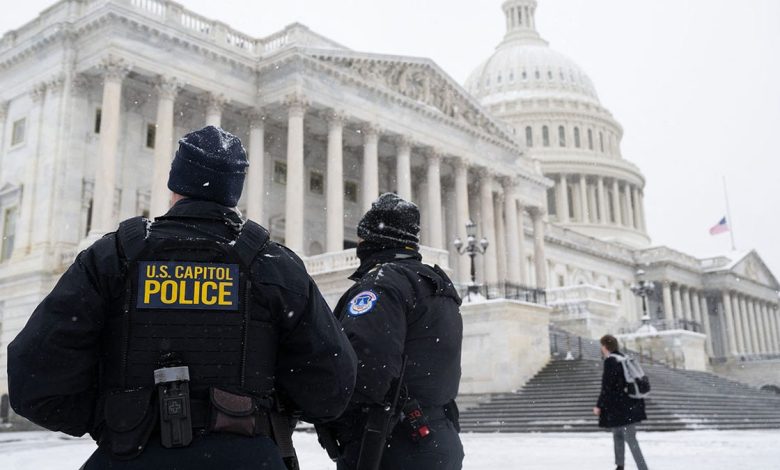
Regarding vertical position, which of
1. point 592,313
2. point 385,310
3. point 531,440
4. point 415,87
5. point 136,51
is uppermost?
point 415,87

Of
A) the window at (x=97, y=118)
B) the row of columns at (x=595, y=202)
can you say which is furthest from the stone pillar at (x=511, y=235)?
the row of columns at (x=595, y=202)

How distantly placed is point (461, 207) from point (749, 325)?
56.1 m

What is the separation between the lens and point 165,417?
278 cm

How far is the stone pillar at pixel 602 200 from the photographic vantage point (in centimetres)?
9182

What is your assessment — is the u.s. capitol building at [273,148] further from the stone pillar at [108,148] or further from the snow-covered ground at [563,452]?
the snow-covered ground at [563,452]

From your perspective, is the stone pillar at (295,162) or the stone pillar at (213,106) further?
the stone pillar at (295,162)

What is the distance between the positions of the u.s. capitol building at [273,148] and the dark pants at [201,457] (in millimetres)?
21338

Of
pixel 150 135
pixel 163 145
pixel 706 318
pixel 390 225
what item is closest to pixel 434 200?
pixel 150 135

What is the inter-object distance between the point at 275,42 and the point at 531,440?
25.1 metres

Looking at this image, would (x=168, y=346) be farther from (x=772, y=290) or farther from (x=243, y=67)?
(x=772, y=290)

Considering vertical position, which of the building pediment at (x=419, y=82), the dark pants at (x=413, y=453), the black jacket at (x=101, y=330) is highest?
the building pediment at (x=419, y=82)

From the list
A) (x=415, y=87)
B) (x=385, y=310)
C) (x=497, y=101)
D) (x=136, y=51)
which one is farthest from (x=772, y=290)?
(x=385, y=310)

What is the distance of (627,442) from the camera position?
9.48 metres

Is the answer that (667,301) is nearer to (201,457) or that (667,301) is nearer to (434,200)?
(434,200)
